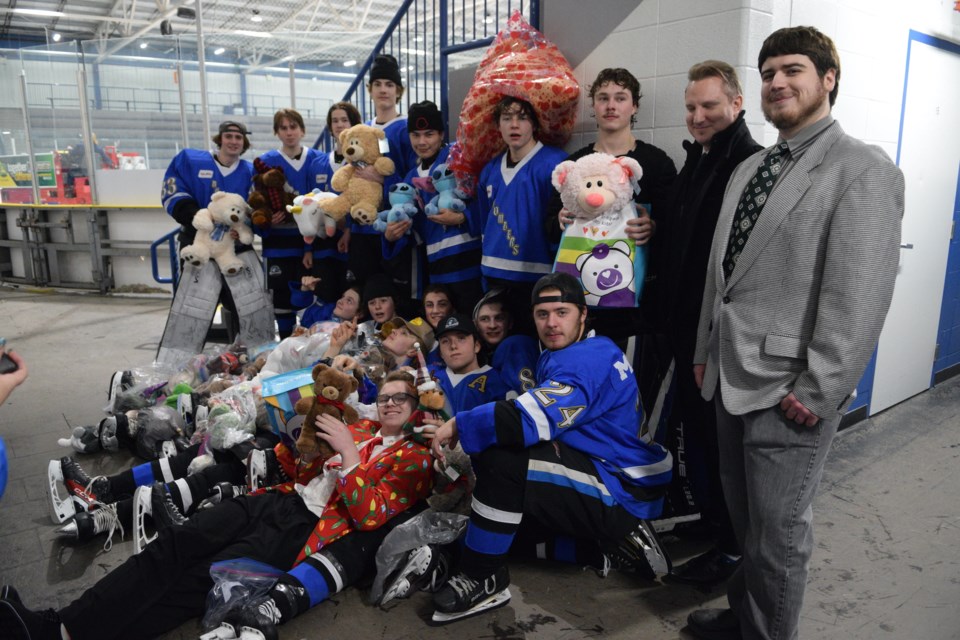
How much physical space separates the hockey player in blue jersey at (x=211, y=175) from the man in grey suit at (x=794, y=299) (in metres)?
3.54

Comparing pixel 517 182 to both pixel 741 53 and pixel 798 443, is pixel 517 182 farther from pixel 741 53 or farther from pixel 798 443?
pixel 798 443

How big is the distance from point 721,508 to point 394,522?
1.09 metres

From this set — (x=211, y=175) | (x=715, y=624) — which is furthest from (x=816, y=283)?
(x=211, y=175)

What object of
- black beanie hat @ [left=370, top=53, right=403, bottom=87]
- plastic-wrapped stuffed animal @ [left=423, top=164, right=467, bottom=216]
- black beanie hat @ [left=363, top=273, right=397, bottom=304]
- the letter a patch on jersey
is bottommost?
the letter a patch on jersey

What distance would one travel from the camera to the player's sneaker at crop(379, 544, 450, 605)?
2088 mm

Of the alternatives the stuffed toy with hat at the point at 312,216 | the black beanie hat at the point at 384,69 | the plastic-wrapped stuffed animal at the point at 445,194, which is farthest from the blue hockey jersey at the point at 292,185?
the plastic-wrapped stuffed animal at the point at 445,194

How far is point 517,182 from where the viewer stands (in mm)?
2732

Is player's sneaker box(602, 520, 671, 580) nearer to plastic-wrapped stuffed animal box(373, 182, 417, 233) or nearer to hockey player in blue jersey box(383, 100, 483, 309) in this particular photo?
hockey player in blue jersey box(383, 100, 483, 309)

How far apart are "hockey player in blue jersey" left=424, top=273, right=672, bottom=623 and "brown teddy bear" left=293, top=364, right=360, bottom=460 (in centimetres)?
46

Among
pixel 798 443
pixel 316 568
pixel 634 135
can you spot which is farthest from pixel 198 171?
pixel 798 443

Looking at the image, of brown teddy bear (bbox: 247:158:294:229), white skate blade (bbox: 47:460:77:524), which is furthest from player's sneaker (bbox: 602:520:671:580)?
brown teddy bear (bbox: 247:158:294:229)

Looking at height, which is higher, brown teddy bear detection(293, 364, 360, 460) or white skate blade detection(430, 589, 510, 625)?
brown teddy bear detection(293, 364, 360, 460)

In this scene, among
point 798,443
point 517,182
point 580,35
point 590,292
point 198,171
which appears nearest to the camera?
point 798,443

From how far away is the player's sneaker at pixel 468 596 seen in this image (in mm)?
1994
